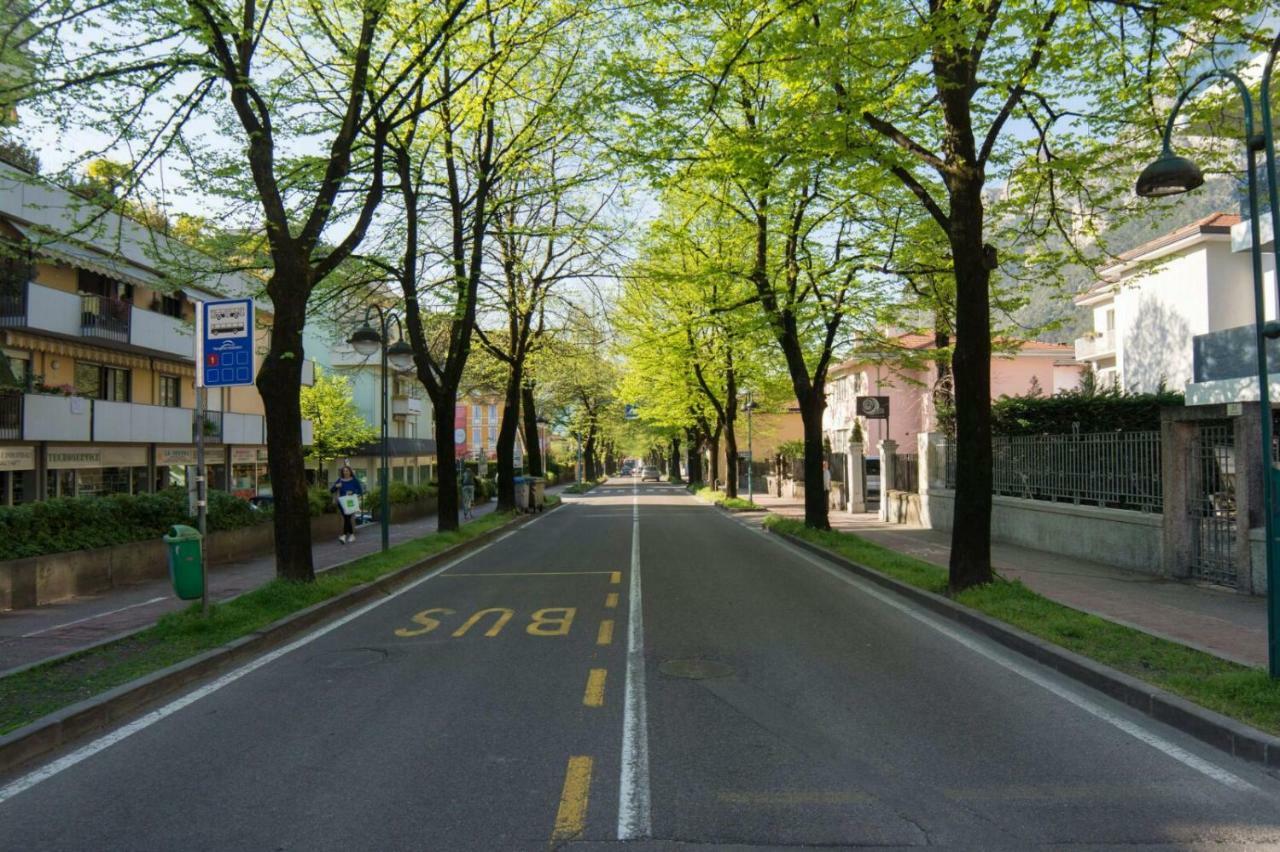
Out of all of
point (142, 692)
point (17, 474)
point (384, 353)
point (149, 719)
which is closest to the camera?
point (149, 719)

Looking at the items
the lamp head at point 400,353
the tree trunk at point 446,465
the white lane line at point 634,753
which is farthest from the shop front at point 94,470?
the white lane line at point 634,753

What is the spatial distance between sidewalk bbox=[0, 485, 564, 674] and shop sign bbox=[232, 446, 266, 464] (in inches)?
936

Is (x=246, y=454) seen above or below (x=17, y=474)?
above

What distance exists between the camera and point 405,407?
202 feet

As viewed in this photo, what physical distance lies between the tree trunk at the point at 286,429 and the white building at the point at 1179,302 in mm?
23473

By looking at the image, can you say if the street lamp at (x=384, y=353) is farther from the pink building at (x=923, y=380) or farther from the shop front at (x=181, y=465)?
the pink building at (x=923, y=380)

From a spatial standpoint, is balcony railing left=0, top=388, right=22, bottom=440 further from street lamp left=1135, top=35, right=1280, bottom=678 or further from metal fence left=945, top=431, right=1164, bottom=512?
street lamp left=1135, top=35, right=1280, bottom=678

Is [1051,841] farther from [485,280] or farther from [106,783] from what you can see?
[485,280]

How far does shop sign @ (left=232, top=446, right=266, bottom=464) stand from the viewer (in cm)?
3766

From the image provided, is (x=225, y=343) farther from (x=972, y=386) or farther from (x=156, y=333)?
(x=156, y=333)

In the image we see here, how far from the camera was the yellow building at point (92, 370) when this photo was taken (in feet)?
73.2

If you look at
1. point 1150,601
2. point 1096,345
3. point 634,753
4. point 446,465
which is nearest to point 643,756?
point 634,753

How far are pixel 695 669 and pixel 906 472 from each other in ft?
62.4

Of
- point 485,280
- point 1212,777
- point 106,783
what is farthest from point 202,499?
point 485,280
